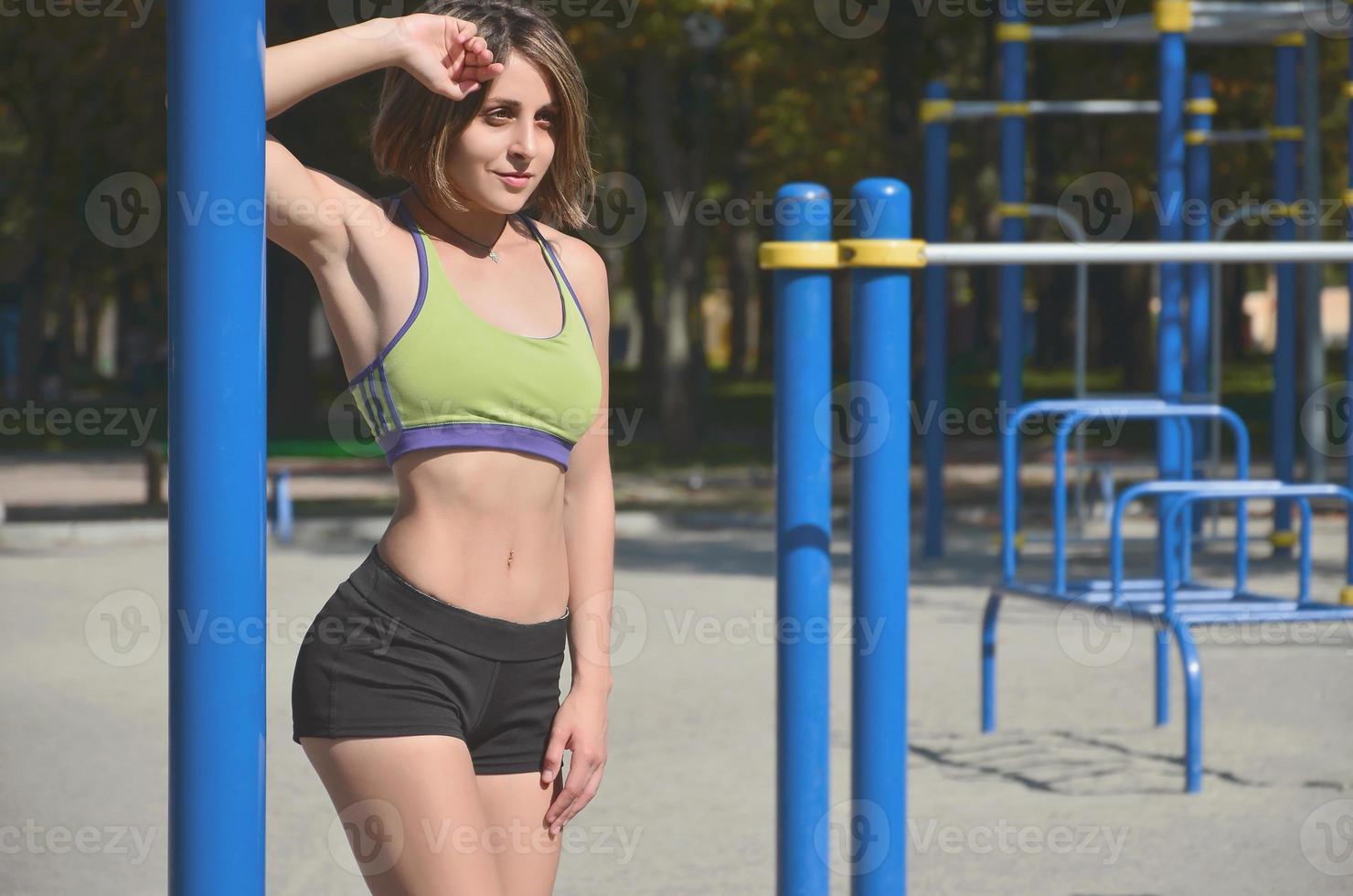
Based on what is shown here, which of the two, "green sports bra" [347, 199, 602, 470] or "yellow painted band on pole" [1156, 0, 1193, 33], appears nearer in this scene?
"green sports bra" [347, 199, 602, 470]

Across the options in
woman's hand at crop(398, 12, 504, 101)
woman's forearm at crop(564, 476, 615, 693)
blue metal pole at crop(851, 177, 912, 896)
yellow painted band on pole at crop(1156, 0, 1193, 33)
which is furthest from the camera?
yellow painted band on pole at crop(1156, 0, 1193, 33)

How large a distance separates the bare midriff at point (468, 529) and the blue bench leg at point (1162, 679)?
450 centimetres

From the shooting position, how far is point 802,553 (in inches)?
136

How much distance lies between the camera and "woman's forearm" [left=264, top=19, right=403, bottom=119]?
2.22 meters

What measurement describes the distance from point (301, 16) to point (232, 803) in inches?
819

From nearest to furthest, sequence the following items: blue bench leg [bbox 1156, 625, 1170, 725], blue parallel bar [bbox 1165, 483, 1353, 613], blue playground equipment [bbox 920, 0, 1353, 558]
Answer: blue parallel bar [bbox 1165, 483, 1353, 613]
blue bench leg [bbox 1156, 625, 1170, 725]
blue playground equipment [bbox 920, 0, 1353, 558]

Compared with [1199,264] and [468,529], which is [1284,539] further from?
[468,529]

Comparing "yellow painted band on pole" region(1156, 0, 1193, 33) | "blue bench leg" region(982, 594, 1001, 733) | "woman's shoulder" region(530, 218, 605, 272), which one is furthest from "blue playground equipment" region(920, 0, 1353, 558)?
"woman's shoulder" region(530, 218, 605, 272)

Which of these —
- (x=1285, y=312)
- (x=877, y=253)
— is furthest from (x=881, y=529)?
(x=1285, y=312)

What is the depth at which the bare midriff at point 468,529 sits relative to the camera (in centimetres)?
257

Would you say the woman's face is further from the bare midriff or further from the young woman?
the bare midriff

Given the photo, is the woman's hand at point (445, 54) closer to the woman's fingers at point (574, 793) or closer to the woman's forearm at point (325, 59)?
the woman's forearm at point (325, 59)

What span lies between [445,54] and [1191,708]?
13.5 ft

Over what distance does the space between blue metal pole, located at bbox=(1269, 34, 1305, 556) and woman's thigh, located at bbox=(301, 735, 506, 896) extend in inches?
380
